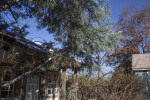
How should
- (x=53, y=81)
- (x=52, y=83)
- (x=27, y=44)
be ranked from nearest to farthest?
(x=27, y=44)
(x=52, y=83)
(x=53, y=81)

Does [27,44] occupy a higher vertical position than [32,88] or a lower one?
higher

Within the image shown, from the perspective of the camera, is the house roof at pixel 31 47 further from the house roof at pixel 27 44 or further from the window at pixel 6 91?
the window at pixel 6 91

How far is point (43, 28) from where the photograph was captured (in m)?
6.20

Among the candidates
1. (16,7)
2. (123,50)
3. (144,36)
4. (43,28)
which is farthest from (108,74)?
(144,36)

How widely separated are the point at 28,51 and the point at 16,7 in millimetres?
1858

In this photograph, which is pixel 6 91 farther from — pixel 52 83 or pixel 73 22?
pixel 73 22

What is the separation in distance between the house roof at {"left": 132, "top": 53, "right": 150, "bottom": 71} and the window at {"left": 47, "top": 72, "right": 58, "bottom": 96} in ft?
23.3

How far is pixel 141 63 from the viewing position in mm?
13227

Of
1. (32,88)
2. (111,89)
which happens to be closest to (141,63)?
(111,89)

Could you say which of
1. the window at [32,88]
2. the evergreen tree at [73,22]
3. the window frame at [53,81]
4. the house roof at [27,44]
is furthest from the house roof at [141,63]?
the house roof at [27,44]

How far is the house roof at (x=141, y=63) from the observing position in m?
12.4

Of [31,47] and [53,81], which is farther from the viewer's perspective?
[53,81]

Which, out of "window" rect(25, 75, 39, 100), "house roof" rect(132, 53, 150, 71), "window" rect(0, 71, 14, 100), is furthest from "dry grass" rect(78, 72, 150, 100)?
"house roof" rect(132, 53, 150, 71)

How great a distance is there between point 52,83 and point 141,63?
27.8 ft
